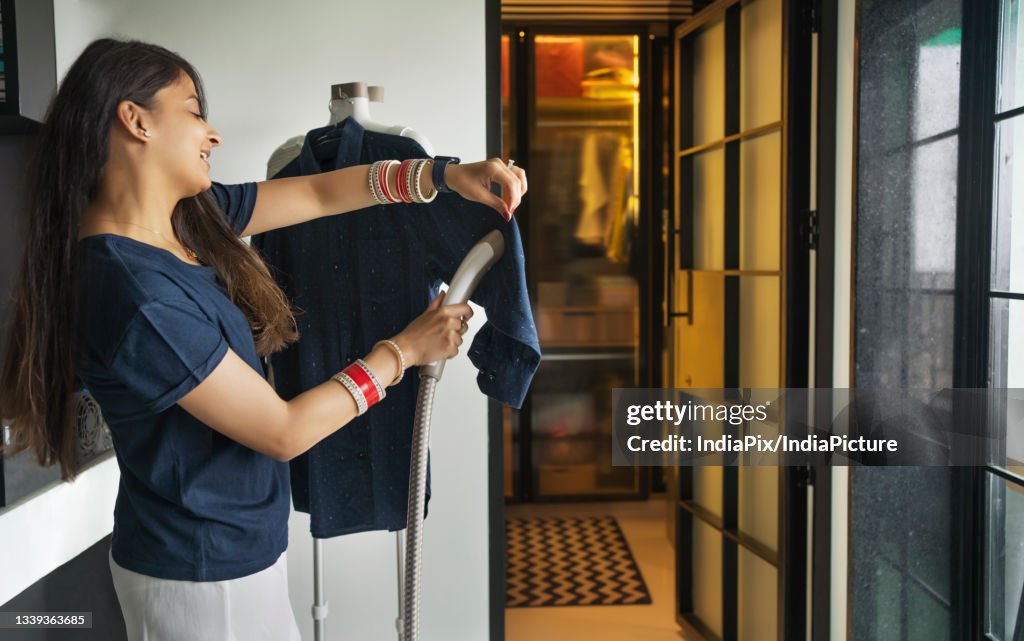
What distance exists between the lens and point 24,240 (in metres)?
1.16

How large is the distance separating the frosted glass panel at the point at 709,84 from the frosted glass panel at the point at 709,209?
0.08 meters

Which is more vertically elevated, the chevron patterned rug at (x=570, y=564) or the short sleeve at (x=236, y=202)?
the short sleeve at (x=236, y=202)

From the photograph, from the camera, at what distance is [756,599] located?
104 inches

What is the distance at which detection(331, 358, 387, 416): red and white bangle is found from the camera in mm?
1221

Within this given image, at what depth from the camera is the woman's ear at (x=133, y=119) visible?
112cm

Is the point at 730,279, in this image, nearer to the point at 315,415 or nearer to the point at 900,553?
the point at 900,553

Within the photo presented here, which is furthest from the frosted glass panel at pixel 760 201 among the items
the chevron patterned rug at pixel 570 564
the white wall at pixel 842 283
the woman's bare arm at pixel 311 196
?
the chevron patterned rug at pixel 570 564

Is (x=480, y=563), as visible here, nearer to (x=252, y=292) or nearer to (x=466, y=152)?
(x=466, y=152)

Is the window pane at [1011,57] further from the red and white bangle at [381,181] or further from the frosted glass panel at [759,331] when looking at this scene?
the red and white bangle at [381,181]

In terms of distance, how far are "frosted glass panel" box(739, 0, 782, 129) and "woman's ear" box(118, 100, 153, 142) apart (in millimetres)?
1796

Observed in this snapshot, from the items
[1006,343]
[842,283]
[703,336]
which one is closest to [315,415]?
[842,283]

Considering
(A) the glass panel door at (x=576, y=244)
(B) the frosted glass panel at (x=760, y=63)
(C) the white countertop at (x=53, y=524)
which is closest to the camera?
(C) the white countertop at (x=53, y=524)

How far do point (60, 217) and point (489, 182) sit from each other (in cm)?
62

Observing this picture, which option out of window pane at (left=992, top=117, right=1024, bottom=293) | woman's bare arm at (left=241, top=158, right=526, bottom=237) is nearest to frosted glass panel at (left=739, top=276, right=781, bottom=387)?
window pane at (left=992, top=117, right=1024, bottom=293)
